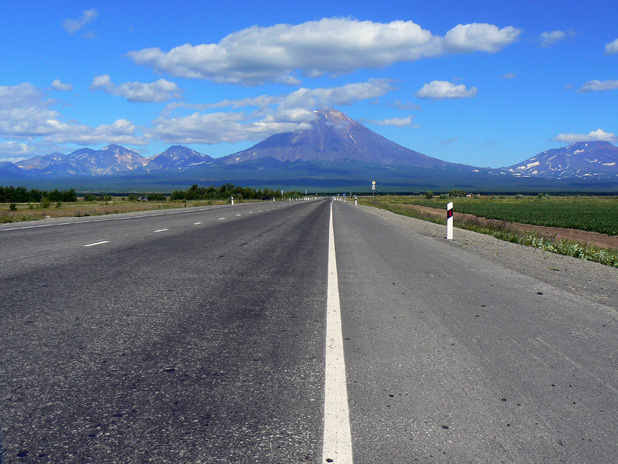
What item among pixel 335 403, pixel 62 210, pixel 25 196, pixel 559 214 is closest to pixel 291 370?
pixel 335 403

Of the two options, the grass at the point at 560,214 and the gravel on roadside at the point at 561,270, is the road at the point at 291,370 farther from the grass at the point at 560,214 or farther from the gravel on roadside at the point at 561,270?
the grass at the point at 560,214

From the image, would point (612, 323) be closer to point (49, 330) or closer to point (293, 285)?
point (293, 285)

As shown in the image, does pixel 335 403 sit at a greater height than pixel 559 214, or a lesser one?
greater

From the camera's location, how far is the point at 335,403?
356 centimetres

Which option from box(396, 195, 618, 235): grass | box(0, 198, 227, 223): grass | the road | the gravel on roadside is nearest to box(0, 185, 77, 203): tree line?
box(0, 198, 227, 223): grass

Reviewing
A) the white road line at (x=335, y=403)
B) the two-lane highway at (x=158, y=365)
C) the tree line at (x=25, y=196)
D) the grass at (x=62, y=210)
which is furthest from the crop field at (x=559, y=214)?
the tree line at (x=25, y=196)

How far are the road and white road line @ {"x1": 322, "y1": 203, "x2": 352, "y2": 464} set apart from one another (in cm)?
2

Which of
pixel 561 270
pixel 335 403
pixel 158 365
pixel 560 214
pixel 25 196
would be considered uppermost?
pixel 25 196

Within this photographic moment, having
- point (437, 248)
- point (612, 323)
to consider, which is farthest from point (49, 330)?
point (437, 248)

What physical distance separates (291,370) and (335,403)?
0.69m

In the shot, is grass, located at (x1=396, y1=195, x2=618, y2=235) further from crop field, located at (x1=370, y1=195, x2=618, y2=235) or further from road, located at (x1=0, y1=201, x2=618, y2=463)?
road, located at (x1=0, y1=201, x2=618, y2=463)

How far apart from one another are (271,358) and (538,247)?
13.9 metres

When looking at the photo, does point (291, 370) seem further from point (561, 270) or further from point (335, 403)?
point (561, 270)

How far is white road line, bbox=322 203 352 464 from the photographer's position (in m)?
2.94
